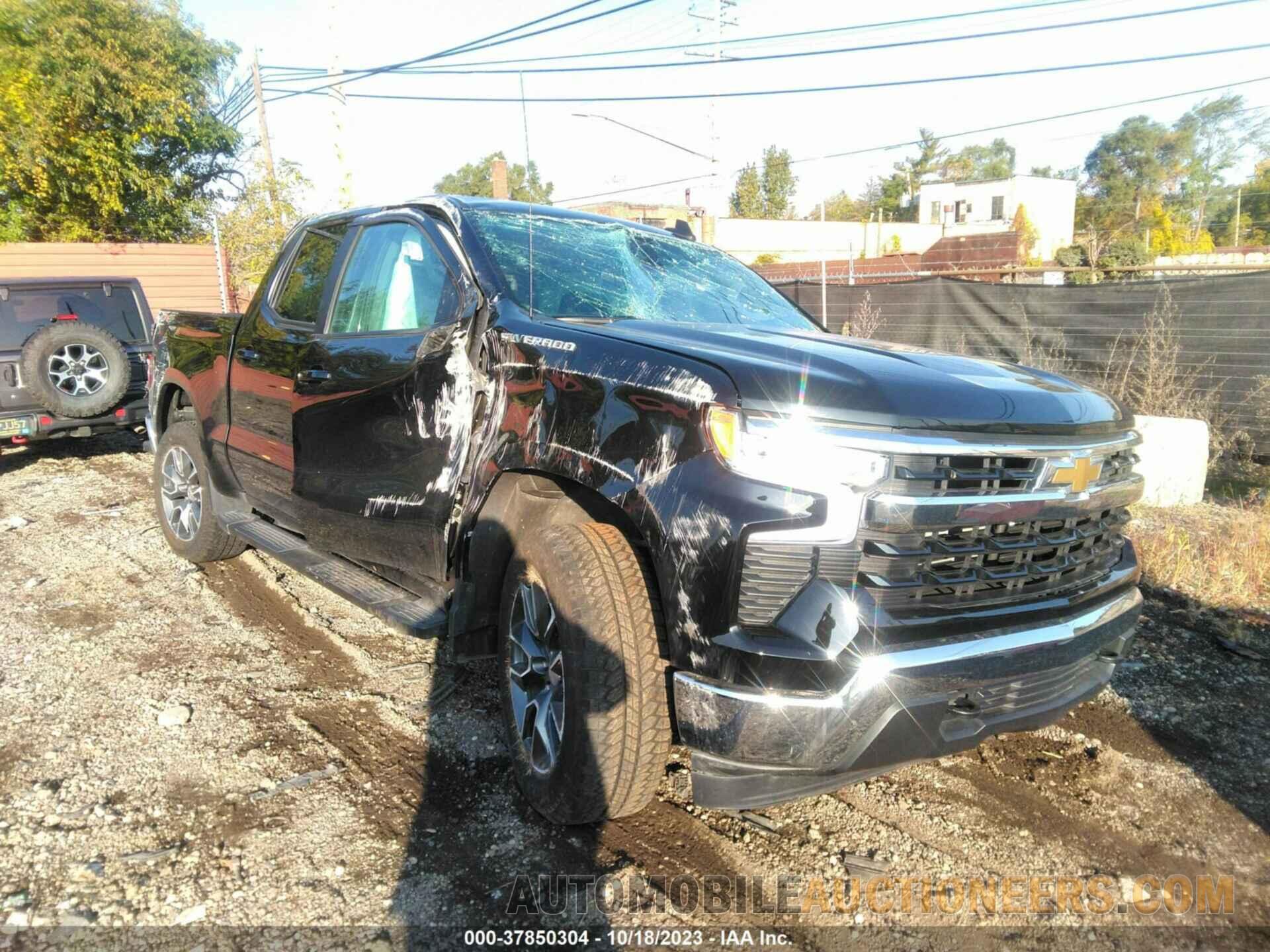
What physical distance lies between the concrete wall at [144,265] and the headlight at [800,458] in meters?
17.0

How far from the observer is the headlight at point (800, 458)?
2.20 m

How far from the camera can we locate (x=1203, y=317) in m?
8.77

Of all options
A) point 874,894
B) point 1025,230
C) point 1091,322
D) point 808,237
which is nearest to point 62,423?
point 874,894

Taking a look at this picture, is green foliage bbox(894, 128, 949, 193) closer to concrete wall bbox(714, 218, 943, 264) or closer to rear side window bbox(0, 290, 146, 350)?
concrete wall bbox(714, 218, 943, 264)

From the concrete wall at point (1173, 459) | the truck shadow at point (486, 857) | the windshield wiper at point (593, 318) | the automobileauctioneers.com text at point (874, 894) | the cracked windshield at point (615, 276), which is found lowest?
the automobileauctioneers.com text at point (874, 894)

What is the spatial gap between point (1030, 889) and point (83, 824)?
2.91 m

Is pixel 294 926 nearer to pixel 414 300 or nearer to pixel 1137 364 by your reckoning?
pixel 414 300

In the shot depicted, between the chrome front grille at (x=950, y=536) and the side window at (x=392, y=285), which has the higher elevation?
the side window at (x=392, y=285)

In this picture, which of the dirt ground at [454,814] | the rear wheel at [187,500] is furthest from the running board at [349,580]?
the dirt ground at [454,814]

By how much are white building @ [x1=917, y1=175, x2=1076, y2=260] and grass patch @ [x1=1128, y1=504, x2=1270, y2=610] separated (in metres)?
54.8

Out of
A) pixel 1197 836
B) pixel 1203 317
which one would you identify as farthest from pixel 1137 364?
pixel 1197 836

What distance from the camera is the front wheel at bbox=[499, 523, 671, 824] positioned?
8.02 ft

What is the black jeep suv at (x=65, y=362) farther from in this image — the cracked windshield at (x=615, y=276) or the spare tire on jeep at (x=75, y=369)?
the cracked windshield at (x=615, y=276)

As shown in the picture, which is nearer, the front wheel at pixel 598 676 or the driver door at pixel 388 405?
the front wheel at pixel 598 676
